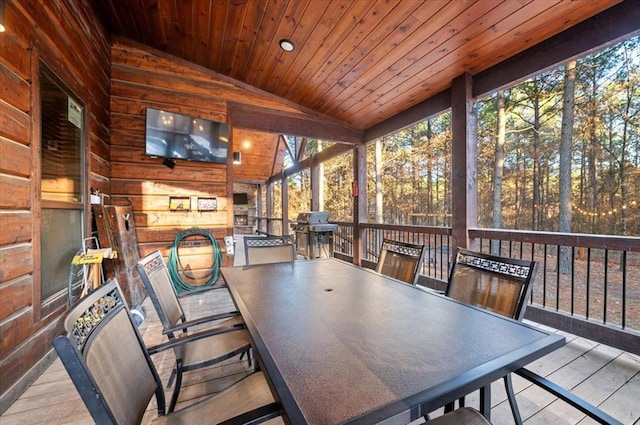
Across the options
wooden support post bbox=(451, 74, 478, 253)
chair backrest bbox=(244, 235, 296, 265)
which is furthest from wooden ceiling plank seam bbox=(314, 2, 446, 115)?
chair backrest bbox=(244, 235, 296, 265)

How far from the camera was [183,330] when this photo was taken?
62.8 inches

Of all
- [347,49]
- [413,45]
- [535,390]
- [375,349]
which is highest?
[347,49]

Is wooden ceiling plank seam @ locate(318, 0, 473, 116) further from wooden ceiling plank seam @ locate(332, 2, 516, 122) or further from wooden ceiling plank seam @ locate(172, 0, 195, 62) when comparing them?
wooden ceiling plank seam @ locate(172, 0, 195, 62)

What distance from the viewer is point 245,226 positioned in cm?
1311

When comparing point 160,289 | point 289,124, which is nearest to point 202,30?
point 289,124

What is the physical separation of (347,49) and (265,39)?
3.22ft

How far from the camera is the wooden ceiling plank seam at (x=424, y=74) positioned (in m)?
2.37

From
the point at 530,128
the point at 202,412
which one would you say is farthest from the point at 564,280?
the point at 202,412

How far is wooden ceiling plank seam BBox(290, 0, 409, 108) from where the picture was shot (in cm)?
245

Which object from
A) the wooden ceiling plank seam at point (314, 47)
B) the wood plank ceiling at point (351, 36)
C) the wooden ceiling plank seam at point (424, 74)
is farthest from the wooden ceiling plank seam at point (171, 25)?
the wooden ceiling plank seam at point (424, 74)

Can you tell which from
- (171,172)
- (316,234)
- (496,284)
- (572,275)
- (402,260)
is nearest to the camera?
(496,284)

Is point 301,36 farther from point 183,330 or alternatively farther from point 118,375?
point 118,375

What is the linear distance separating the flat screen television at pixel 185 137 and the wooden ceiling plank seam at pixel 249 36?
0.82m

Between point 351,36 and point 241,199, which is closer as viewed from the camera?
point 351,36
